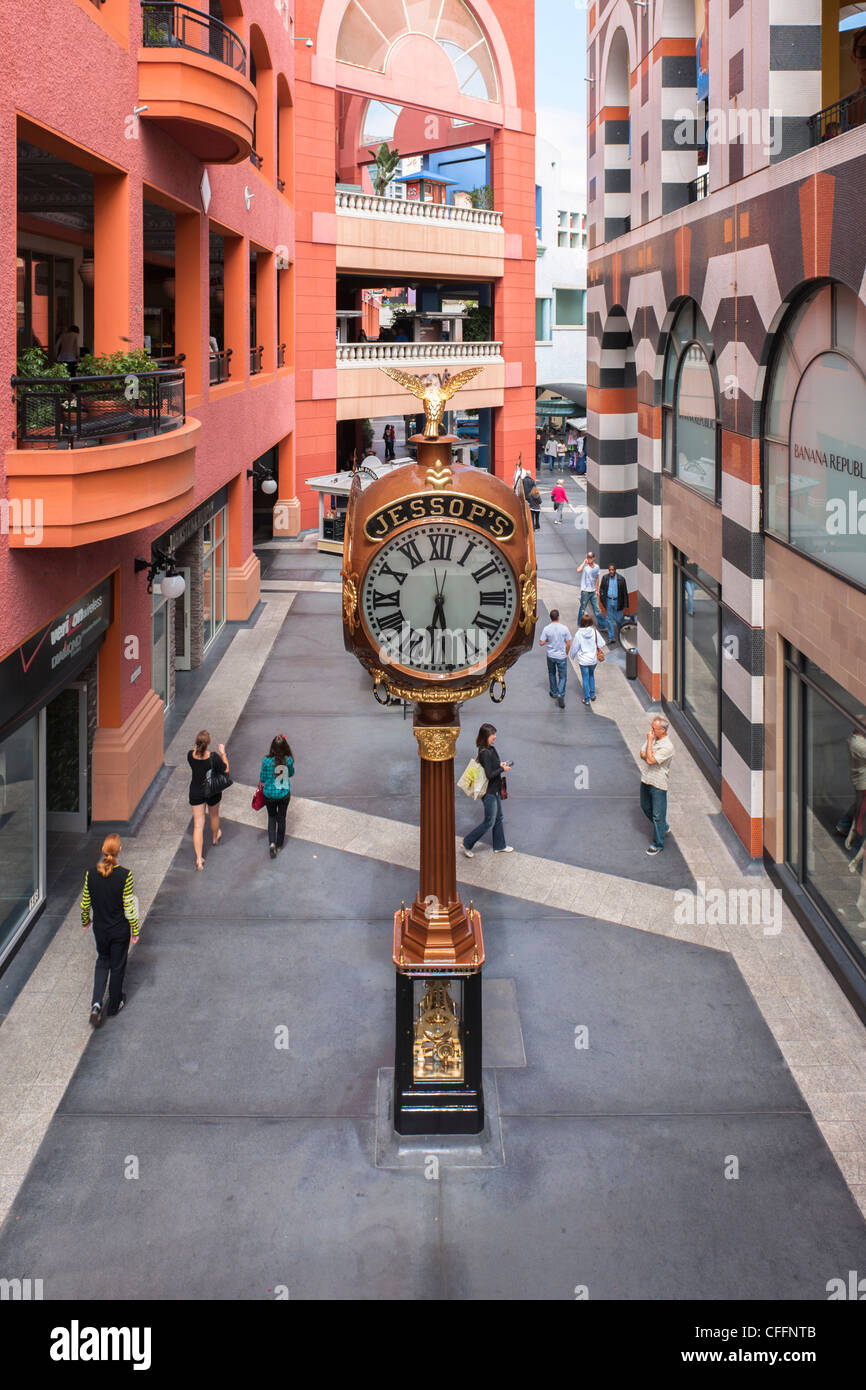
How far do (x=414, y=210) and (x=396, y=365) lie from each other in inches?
217

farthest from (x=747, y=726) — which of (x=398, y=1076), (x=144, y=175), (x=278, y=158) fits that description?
(x=278, y=158)

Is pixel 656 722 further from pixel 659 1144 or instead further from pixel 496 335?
pixel 496 335

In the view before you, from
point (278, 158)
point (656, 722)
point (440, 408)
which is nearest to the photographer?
point (440, 408)

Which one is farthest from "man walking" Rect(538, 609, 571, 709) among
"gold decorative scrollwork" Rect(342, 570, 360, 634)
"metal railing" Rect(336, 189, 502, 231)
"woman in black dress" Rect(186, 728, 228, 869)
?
"metal railing" Rect(336, 189, 502, 231)

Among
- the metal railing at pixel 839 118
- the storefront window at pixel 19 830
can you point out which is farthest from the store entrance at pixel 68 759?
the metal railing at pixel 839 118

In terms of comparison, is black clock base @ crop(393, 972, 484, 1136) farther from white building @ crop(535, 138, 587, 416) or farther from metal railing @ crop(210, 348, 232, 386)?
white building @ crop(535, 138, 587, 416)

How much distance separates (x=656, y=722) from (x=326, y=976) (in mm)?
5143

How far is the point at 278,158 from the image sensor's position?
34094mm

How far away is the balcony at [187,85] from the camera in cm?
1461

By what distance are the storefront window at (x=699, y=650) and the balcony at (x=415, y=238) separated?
25.3 m

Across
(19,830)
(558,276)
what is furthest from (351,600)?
(558,276)

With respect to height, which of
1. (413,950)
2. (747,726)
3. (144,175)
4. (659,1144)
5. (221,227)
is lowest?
(659,1144)

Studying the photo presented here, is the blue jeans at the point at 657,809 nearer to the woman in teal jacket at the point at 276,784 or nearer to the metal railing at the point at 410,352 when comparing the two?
the woman in teal jacket at the point at 276,784

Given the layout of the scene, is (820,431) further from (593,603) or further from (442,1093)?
(593,603)
